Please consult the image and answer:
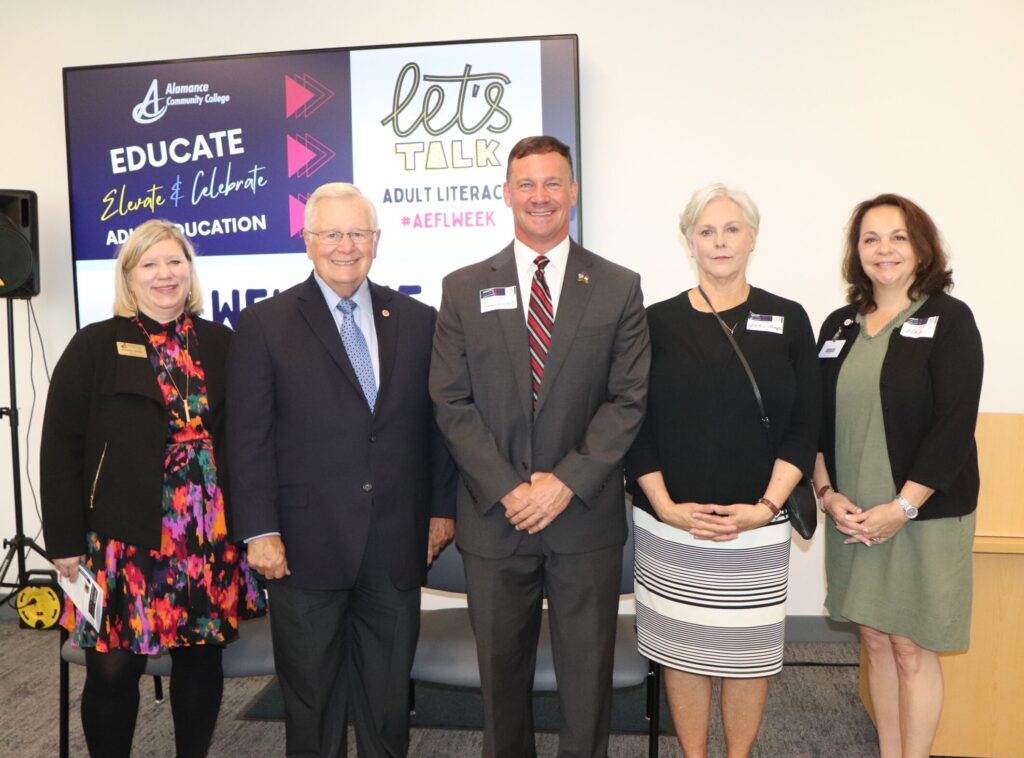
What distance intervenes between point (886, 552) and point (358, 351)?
1594mm

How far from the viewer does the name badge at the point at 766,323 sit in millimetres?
2240

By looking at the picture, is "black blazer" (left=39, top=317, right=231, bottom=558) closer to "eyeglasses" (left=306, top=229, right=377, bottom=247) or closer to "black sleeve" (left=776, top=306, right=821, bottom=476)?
"eyeglasses" (left=306, top=229, right=377, bottom=247)

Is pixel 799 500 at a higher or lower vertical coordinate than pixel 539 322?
lower

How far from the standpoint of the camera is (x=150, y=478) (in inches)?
87.4

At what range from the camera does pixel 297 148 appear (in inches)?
A: 155

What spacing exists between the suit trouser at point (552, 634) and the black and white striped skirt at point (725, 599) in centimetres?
17

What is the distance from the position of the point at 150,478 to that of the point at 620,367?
1.29 meters

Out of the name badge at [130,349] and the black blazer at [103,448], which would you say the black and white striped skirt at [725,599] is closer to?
the black blazer at [103,448]

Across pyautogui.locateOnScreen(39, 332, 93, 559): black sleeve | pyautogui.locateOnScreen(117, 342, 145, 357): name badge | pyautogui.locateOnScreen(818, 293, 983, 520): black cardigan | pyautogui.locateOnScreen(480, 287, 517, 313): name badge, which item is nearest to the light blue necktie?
pyautogui.locateOnScreen(480, 287, 517, 313): name badge

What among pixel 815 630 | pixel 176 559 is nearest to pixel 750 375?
pixel 176 559

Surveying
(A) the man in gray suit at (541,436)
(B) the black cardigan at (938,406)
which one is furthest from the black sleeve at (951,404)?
(A) the man in gray suit at (541,436)

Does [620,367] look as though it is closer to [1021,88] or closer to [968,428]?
[968,428]

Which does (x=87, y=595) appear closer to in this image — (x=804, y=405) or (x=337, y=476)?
(x=337, y=476)

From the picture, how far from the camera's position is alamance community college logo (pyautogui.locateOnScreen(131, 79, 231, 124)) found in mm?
3959
